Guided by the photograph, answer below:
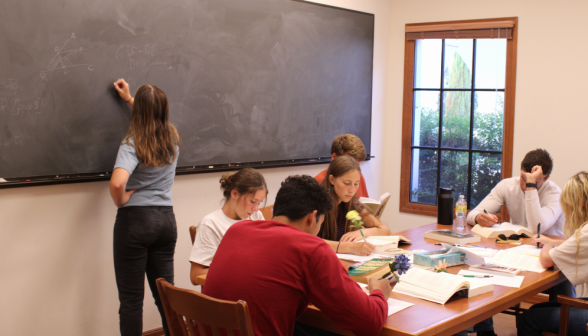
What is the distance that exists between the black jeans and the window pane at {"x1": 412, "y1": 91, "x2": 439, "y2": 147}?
3029 mm

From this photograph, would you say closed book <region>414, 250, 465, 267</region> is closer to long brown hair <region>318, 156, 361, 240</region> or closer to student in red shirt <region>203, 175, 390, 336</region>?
long brown hair <region>318, 156, 361, 240</region>

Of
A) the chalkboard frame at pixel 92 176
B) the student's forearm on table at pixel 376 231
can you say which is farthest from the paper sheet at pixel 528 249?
the chalkboard frame at pixel 92 176

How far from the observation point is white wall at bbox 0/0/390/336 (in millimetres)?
2664

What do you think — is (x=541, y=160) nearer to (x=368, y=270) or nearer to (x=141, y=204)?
(x=368, y=270)

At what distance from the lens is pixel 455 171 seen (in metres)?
4.90

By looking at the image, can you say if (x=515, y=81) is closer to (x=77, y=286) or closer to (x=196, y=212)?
(x=196, y=212)

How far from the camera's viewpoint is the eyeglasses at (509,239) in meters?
3.09

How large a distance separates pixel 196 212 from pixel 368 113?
7.08 ft

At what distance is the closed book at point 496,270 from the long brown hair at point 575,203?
40cm

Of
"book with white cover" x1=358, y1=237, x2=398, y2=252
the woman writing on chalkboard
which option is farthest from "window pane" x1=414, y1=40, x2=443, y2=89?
the woman writing on chalkboard

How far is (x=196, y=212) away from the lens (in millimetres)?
3537

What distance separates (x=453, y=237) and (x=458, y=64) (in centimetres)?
227

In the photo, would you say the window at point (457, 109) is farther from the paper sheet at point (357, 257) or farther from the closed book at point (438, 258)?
the paper sheet at point (357, 257)

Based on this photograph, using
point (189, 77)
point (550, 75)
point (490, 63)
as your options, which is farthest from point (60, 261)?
point (550, 75)
